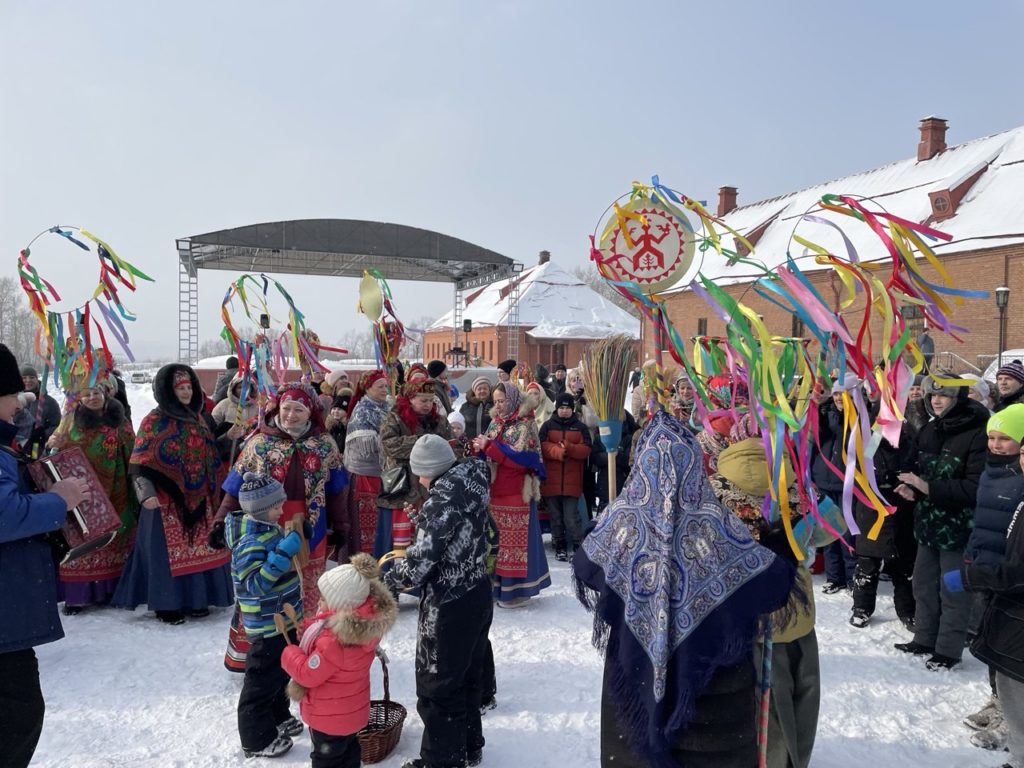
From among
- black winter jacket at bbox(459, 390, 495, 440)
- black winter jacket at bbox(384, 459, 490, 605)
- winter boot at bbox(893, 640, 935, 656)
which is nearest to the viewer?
black winter jacket at bbox(384, 459, 490, 605)

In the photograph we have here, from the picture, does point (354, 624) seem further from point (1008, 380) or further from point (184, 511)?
point (1008, 380)

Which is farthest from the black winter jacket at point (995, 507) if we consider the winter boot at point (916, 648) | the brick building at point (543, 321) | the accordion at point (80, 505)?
the brick building at point (543, 321)

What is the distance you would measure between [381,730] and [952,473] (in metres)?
3.86

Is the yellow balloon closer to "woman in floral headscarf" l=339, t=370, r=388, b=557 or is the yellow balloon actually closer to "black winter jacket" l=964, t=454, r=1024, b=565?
"woman in floral headscarf" l=339, t=370, r=388, b=557

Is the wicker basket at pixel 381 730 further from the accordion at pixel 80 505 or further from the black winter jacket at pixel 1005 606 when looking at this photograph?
the black winter jacket at pixel 1005 606

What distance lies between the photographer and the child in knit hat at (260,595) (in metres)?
3.29

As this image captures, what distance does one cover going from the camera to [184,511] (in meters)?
5.22

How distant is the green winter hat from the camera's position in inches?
137

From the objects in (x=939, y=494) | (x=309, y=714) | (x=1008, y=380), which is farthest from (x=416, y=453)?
(x=1008, y=380)

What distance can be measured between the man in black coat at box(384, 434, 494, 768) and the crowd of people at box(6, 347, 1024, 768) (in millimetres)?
10

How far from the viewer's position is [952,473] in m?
4.41

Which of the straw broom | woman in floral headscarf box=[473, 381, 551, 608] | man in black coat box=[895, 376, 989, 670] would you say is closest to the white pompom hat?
the straw broom

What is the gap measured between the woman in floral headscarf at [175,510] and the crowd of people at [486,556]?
0.02m

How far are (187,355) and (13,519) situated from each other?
18828 mm
